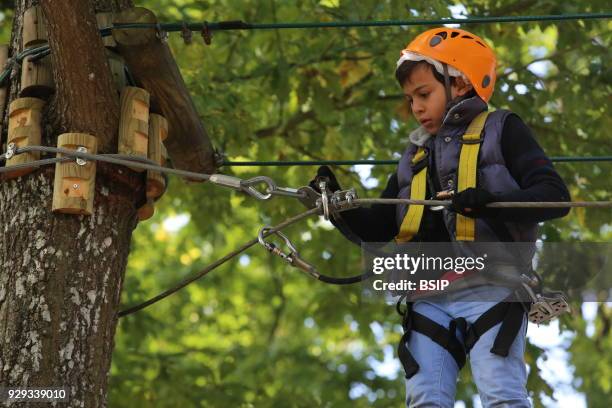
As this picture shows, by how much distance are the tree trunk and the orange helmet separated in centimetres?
124

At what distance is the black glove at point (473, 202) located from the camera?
3496 millimetres

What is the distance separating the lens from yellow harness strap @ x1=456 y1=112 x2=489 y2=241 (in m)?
3.71

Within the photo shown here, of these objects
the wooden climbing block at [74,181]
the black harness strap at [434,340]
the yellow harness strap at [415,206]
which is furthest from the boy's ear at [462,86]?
the wooden climbing block at [74,181]

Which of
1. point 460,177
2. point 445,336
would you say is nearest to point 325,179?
point 460,177

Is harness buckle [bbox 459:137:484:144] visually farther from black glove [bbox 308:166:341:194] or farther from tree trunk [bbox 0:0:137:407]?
tree trunk [bbox 0:0:137:407]

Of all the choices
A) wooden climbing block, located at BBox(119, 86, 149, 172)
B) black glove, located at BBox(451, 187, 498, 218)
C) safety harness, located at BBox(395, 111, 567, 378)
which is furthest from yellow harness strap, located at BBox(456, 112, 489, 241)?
wooden climbing block, located at BBox(119, 86, 149, 172)

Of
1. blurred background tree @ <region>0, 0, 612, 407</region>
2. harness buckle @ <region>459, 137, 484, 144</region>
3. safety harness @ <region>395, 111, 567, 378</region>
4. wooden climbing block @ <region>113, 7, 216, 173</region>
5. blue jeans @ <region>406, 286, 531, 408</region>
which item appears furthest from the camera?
blurred background tree @ <region>0, 0, 612, 407</region>

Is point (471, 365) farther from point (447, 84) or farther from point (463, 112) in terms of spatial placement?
point (447, 84)

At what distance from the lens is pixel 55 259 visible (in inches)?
142

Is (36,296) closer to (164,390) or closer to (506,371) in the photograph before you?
(506,371)

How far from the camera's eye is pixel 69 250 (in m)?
3.65

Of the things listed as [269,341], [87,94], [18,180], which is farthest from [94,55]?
[269,341]

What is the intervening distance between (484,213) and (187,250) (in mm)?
10210

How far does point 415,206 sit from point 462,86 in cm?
57
